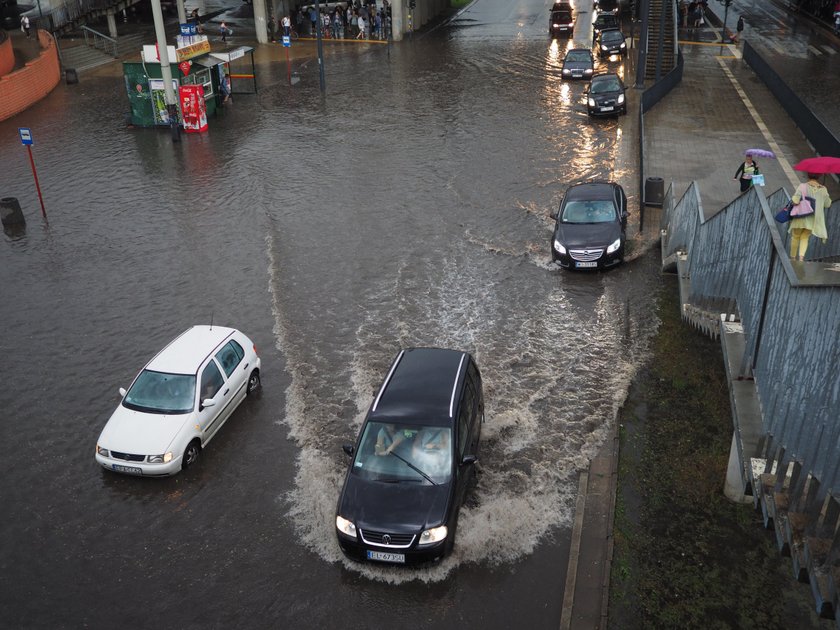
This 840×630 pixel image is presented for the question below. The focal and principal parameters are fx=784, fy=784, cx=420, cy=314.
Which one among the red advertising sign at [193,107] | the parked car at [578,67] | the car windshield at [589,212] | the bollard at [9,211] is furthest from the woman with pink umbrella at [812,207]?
the parked car at [578,67]

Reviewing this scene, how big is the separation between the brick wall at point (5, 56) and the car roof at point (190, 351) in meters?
26.7

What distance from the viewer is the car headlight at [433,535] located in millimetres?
9383

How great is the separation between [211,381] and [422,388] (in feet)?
11.8

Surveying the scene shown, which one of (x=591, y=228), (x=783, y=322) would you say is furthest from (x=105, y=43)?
(x=783, y=322)

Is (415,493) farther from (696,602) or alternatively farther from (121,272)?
(121,272)

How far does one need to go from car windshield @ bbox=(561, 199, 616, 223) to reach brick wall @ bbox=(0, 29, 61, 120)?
24.7 m

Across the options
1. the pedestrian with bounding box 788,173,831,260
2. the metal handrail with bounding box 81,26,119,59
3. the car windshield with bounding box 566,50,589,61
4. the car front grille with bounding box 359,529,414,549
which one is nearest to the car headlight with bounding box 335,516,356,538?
the car front grille with bounding box 359,529,414,549

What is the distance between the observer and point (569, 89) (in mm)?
35906

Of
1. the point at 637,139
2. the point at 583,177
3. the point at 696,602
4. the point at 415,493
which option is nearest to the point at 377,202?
the point at 583,177

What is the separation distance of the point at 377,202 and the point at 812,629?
53.9 ft

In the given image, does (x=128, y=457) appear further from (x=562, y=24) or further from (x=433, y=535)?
(x=562, y=24)

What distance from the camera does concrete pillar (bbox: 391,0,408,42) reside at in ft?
161

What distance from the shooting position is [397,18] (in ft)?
162

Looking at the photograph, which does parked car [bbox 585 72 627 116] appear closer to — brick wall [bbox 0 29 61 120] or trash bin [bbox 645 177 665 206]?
trash bin [bbox 645 177 665 206]
